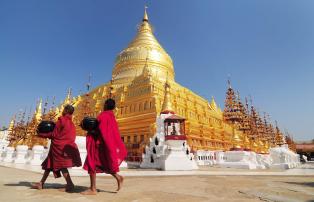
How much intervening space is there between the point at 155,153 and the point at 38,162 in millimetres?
9584

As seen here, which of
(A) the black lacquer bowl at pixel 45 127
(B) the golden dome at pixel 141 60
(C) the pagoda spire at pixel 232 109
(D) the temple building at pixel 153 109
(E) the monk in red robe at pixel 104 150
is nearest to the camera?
(E) the monk in red robe at pixel 104 150

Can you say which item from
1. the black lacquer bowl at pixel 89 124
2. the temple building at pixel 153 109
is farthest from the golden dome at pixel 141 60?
the black lacquer bowl at pixel 89 124

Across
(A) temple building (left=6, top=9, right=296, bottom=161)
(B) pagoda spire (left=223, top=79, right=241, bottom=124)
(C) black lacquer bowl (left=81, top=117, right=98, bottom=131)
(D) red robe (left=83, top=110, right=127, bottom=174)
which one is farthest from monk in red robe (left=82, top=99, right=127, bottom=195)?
(B) pagoda spire (left=223, top=79, right=241, bottom=124)

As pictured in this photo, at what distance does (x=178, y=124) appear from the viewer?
56.2 feet

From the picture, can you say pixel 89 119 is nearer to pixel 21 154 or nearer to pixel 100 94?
pixel 21 154

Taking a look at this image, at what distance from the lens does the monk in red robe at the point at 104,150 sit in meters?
4.88

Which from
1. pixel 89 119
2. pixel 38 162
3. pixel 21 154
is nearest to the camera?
pixel 89 119

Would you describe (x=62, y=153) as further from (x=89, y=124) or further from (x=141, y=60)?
(x=141, y=60)

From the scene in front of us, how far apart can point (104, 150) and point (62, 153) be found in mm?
1045

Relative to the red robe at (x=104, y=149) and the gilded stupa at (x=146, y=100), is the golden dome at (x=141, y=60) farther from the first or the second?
the red robe at (x=104, y=149)

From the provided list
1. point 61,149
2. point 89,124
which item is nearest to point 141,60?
point 61,149

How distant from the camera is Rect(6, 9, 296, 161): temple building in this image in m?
23.5

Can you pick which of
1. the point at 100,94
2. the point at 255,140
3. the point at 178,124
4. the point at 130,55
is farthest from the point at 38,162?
the point at 255,140

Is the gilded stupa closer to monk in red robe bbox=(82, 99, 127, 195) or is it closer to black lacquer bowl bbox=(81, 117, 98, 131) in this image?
monk in red robe bbox=(82, 99, 127, 195)
